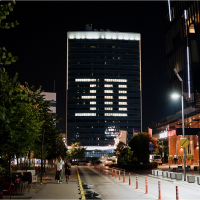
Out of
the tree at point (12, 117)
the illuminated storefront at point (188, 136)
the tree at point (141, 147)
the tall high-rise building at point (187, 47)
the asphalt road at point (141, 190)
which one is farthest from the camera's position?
the tall high-rise building at point (187, 47)

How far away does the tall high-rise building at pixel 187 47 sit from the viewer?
68375 millimetres

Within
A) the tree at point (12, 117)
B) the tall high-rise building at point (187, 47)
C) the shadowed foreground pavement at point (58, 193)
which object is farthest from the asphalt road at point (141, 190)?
the tall high-rise building at point (187, 47)

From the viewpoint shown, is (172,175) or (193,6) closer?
(172,175)

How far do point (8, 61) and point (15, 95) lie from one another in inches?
25.0

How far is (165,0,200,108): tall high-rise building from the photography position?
68375 millimetres

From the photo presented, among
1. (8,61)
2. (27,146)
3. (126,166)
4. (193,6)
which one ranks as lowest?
(126,166)

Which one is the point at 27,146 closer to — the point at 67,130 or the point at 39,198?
the point at 39,198

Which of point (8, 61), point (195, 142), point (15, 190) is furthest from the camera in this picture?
point (195, 142)

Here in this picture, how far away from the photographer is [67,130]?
199000mm

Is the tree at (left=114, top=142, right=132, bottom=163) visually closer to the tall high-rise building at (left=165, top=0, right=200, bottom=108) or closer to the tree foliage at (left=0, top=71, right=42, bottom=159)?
the tall high-rise building at (left=165, top=0, right=200, bottom=108)

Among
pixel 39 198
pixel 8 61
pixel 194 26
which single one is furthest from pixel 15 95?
pixel 194 26

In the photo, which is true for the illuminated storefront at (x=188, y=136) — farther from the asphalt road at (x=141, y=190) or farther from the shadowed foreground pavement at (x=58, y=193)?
the shadowed foreground pavement at (x=58, y=193)

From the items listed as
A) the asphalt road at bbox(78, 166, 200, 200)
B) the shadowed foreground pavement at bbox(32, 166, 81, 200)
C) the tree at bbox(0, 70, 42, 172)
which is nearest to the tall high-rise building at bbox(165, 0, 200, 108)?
the asphalt road at bbox(78, 166, 200, 200)

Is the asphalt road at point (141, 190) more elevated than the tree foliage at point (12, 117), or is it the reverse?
the tree foliage at point (12, 117)
